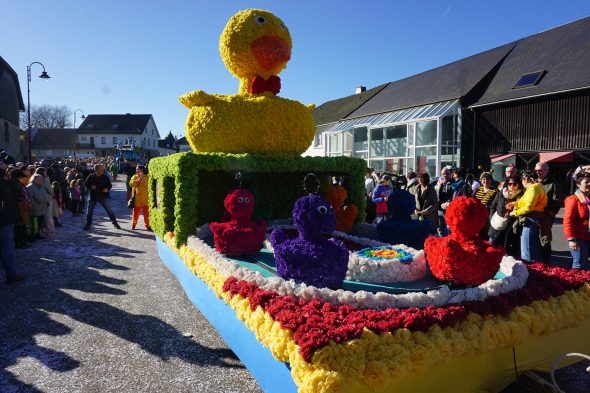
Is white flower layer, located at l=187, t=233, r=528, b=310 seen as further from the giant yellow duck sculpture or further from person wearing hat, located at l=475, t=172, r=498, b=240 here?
person wearing hat, located at l=475, t=172, r=498, b=240

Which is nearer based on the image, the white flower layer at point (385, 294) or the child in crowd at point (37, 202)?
the white flower layer at point (385, 294)

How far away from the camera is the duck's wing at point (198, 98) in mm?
6238

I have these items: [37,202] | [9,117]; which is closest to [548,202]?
[37,202]

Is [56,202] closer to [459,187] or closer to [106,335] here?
[106,335]

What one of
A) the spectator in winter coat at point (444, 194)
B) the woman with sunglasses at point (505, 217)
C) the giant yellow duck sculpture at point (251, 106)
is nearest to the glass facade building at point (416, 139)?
the spectator in winter coat at point (444, 194)

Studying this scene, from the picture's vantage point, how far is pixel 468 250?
365 centimetres

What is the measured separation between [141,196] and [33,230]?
109 inches

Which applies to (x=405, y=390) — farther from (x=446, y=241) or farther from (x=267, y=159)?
(x=267, y=159)

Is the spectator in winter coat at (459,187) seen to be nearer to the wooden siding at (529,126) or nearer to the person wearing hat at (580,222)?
the person wearing hat at (580,222)

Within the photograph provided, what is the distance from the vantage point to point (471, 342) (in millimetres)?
2906

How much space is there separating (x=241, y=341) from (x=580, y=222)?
465 cm

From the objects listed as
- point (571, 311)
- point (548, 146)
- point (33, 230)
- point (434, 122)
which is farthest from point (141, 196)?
point (548, 146)

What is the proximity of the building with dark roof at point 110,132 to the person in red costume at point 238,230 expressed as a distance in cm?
6230

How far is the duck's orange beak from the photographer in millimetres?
6367
